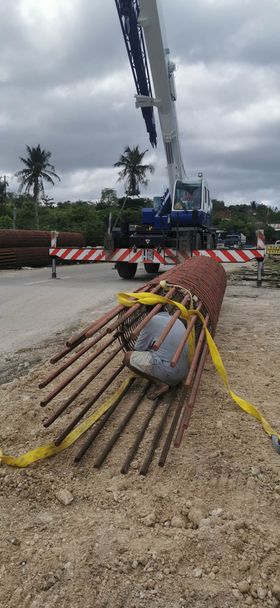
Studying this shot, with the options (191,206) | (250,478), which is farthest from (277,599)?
(191,206)

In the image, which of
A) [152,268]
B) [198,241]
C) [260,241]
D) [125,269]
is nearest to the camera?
[260,241]

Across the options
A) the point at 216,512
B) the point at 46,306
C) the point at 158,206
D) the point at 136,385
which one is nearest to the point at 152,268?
the point at 158,206

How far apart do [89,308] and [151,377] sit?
193 inches

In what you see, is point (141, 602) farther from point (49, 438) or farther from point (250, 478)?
point (49, 438)

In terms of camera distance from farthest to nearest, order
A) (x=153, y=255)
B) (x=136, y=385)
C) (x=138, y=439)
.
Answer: (x=153, y=255), (x=136, y=385), (x=138, y=439)

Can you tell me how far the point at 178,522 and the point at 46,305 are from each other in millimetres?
7011

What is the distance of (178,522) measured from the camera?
2.48 metres

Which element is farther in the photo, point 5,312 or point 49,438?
point 5,312

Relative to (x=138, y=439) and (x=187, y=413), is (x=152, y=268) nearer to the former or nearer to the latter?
(x=138, y=439)

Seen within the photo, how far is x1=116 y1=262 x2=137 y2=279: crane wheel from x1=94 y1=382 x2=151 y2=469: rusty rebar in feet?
34.0

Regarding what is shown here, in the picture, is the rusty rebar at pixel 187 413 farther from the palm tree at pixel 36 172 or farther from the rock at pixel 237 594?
the palm tree at pixel 36 172

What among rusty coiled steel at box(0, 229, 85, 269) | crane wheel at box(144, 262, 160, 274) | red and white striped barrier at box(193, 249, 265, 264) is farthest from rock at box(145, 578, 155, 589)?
rusty coiled steel at box(0, 229, 85, 269)

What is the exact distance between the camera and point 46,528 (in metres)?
2.49

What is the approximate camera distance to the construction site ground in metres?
2.07
